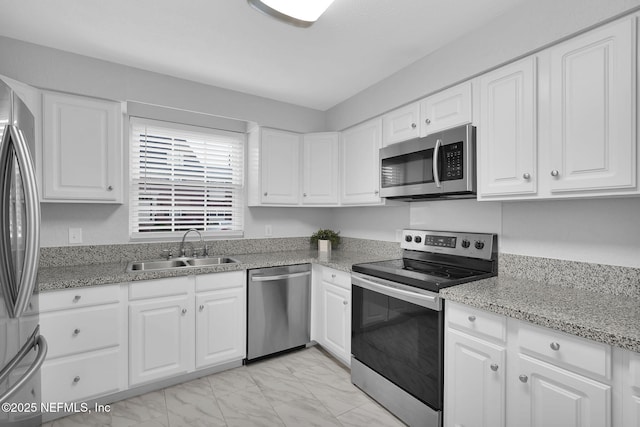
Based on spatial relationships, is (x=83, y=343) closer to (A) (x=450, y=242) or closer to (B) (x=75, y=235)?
(B) (x=75, y=235)

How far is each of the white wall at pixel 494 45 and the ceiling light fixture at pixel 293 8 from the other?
1.02m

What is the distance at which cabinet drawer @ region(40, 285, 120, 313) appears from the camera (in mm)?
1851

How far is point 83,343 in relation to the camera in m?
1.96

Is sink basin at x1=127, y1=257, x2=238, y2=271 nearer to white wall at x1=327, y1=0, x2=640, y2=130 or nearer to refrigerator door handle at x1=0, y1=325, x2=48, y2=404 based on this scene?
refrigerator door handle at x1=0, y1=325, x2=48, y2=404

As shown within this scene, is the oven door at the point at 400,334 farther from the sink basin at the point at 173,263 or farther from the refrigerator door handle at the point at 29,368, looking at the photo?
the refrigerator door handle at the point at 29,368

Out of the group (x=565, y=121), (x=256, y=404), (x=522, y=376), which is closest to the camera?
(x=522, y=376)

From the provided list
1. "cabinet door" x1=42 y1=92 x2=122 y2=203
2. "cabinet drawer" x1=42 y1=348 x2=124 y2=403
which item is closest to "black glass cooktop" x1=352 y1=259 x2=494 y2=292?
"cabinet drawer" x1=42 y1=348 x2=124 y2=403

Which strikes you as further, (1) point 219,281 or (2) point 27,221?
(1) point 219,281

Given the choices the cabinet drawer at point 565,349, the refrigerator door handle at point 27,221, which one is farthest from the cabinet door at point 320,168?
the refrigerator door handle at point 27,221

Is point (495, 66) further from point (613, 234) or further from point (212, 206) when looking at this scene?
point (212, 206)

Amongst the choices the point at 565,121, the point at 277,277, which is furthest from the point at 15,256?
the point at 565,121

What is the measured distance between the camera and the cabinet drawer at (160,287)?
2.14 m

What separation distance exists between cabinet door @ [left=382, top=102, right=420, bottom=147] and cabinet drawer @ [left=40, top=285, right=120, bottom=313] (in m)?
2.35

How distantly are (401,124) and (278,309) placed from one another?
Answer: 6.32 ft
